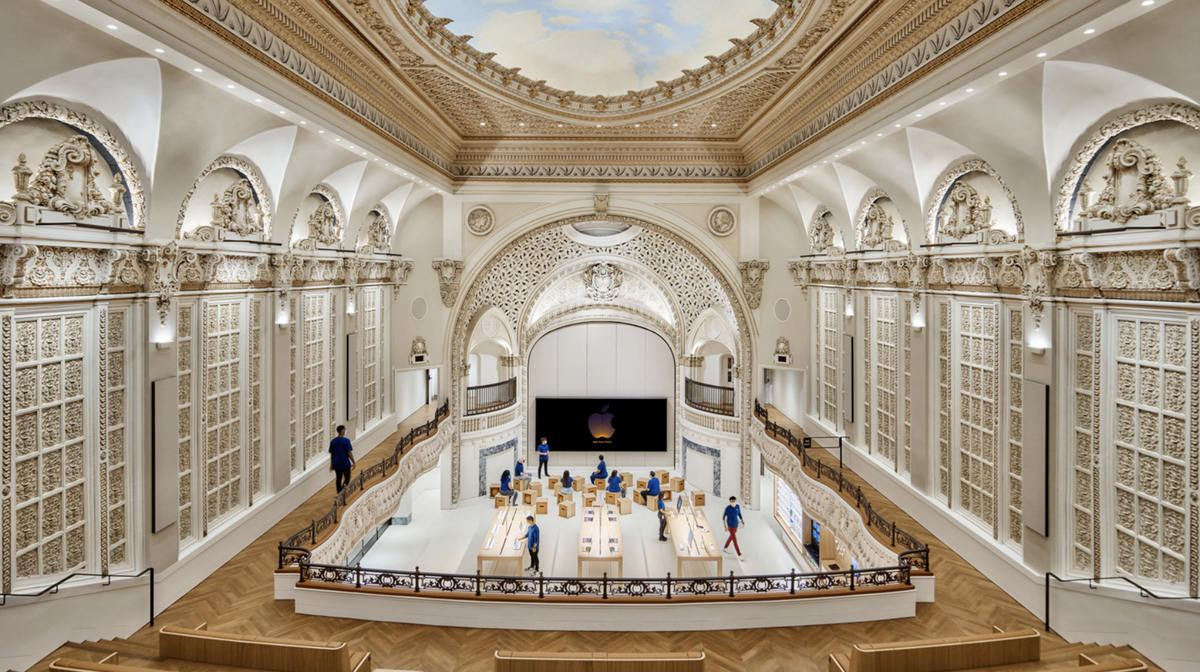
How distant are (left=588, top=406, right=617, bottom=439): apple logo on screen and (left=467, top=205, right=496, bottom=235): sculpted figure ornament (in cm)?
846

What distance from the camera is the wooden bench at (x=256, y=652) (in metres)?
5.26

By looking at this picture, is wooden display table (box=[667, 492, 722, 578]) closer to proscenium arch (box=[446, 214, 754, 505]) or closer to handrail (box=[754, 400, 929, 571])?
handrail (box=[754, 400, 929, 571])

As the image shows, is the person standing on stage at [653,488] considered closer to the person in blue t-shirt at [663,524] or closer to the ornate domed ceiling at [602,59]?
the person in blue t-shirt at [663,524]

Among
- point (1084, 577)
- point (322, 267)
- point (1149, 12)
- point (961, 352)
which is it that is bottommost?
point (1084, 577)

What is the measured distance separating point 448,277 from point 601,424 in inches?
333

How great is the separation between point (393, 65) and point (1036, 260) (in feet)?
27.8

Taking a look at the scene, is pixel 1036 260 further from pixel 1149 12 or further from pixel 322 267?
pixel 322 267

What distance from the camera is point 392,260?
526 inches

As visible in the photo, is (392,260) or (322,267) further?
(392,260)

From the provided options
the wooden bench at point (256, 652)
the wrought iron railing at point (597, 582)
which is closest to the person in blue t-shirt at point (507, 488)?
the wrought iron railing at point (597, 582)

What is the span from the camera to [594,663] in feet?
17.6

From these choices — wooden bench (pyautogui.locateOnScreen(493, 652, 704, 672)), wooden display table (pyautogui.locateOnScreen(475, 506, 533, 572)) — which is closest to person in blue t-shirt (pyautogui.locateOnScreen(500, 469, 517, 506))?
wooden display table (pyautogui.locateOnScreen(475, 506, 533, 572))

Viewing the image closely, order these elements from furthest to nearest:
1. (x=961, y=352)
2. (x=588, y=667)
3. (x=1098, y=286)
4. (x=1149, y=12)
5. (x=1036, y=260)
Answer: (x=961, y=352), (x=1036, y=260), (x=1098, y=286), (x=588, y=667), (x=1149, y=12)

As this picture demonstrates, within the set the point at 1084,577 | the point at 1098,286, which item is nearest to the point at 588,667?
the point at 1084,577
